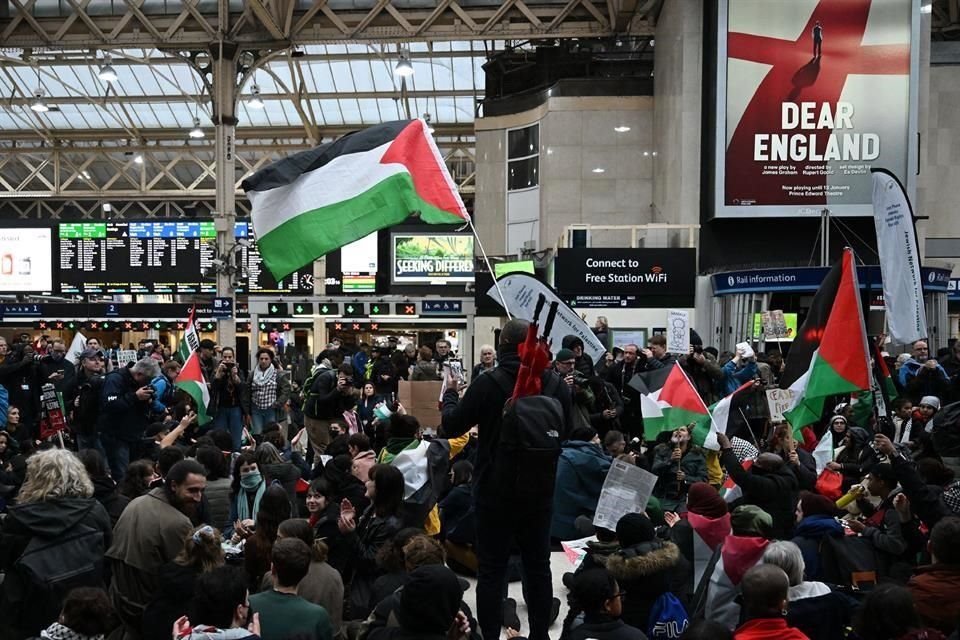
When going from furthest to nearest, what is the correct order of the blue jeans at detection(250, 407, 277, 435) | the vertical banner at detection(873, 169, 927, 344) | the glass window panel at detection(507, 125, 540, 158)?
the glass window panel at detection(507, 125, 540, 158) → the blue jeans at detection(250, 407, 277, 435) → the vertical banner at detection(873, 169, 927, 344)

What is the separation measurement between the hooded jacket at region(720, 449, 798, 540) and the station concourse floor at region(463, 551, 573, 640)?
4.61 ft

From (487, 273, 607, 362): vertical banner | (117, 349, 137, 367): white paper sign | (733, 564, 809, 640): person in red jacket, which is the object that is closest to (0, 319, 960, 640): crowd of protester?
(733, 564, 809, 640): person in red jacket

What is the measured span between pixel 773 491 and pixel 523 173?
61.1 feet

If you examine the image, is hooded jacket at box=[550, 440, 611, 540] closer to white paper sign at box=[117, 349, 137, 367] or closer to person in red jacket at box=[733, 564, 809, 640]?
person in red jacket at box=[733, 564, 809, 640]

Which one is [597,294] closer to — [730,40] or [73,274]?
[730,40]

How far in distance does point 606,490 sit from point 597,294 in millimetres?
10750

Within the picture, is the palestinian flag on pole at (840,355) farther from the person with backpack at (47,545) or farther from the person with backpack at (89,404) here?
the person with backpack at (89,404)

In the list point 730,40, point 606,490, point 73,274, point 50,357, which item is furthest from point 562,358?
point 73,274

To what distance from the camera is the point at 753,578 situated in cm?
376

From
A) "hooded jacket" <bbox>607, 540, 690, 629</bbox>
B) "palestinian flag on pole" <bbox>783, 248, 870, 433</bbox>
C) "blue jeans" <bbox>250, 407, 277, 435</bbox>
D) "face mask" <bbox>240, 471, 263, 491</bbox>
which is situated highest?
"palestinian flag on pole" <bbox>783, 248, 870, 433</bbox>

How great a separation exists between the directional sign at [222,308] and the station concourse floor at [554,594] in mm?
14686

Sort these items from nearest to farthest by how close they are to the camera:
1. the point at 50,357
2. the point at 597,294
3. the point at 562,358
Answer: the point at 562,358 → the point at 50,357 → the point at 597,294

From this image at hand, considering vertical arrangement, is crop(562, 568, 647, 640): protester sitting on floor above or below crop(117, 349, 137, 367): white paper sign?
below

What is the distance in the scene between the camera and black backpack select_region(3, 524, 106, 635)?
4.34m
